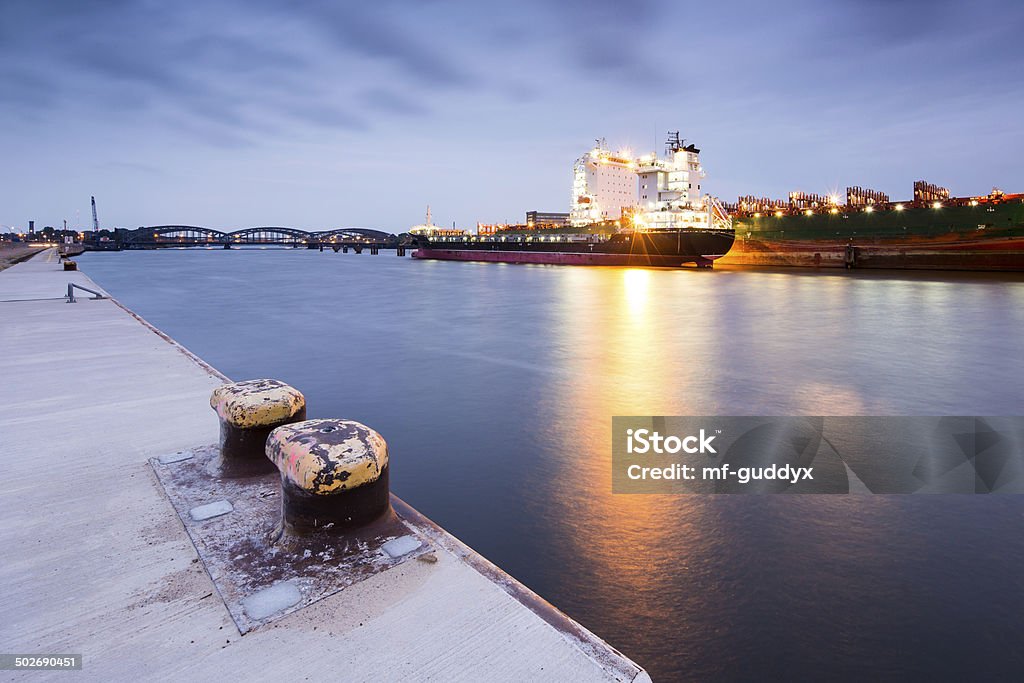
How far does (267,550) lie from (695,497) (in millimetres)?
3772

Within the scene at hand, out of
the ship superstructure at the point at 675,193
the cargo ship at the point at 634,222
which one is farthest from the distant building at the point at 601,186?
the ship superstructure at the point at 675,193

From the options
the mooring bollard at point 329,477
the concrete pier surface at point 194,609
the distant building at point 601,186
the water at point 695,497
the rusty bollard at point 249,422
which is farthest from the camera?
the distant building at point 601,186

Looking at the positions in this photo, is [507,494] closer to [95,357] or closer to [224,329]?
[95,357]

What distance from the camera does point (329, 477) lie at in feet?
9.64

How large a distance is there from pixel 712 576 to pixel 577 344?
1076 cm

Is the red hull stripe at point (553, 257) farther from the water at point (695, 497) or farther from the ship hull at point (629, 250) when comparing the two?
the water at point (695, 497)

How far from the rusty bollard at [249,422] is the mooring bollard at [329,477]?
0.79m

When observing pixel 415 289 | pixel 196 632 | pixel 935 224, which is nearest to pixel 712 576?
pixel 196 632

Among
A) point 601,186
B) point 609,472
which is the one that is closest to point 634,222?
point 601,186

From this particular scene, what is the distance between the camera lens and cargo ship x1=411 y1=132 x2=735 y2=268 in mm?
52656

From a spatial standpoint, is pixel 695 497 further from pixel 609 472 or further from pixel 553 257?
pixel 553 257

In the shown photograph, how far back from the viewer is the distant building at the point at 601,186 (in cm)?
7794

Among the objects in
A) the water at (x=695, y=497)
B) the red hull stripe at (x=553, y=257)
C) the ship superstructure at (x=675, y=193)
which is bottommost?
the water at (x=695, y=497)

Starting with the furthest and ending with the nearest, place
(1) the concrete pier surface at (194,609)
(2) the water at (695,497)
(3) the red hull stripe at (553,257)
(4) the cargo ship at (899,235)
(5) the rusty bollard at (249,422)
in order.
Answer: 1. (3) the red hull stripe at (553,257)
2. (4) the cargo ship at (899,235)
3. (5) the rusty bollard at (249,422)
4. (2) the water at (695,497)
5. (1) the concrete pier surface at (194,609)
